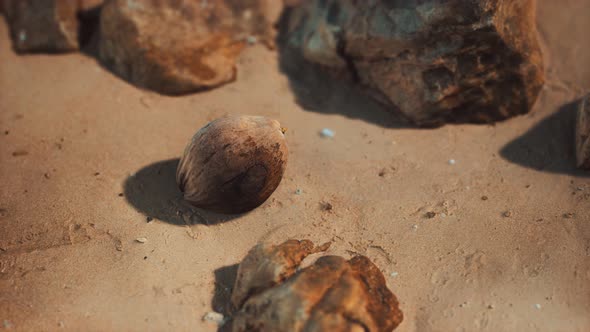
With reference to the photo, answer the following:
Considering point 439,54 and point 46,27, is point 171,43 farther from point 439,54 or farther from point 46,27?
point 439,54

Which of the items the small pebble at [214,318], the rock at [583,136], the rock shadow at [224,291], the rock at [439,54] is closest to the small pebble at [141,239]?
the rock shadow at [224,291]

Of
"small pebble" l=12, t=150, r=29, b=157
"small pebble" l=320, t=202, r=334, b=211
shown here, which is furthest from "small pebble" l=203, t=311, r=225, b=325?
"small pebble" l=12, t=150, r=29, b=157

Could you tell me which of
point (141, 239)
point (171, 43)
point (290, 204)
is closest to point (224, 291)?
point (141, 239)

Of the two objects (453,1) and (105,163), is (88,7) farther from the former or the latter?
(453,1)

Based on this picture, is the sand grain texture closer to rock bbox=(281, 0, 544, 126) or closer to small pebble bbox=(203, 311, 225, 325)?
small pebble bbox=(203, 311, 225, 325)

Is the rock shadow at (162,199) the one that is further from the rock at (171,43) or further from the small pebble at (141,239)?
the rock at (171,43)

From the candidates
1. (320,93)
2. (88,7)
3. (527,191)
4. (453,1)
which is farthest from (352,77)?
(88,7)
